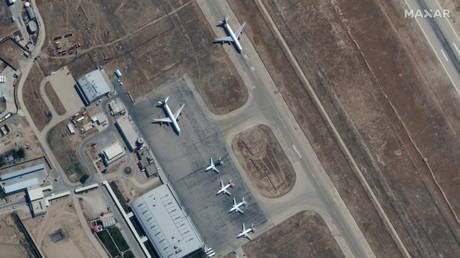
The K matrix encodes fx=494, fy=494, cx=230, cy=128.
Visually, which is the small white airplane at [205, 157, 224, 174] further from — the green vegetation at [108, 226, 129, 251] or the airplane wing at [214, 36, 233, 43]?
the airplane wing at [214, 36, 233, 43]

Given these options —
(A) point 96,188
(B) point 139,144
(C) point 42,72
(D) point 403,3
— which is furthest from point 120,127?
(D) point 403,3

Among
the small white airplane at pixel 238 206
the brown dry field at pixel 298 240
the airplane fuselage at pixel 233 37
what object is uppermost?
the airplane fuselage at pixel 233 37

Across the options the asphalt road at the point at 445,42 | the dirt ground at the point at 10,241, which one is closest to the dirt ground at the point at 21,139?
the dirt ground at the point at 10,241

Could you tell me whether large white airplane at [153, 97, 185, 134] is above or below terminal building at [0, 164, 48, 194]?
below

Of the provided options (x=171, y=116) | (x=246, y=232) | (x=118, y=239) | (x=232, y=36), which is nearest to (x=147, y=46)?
(x=171, y=116)

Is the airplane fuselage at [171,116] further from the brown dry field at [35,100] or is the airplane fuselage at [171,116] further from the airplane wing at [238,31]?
the brown dry field at [35,100]

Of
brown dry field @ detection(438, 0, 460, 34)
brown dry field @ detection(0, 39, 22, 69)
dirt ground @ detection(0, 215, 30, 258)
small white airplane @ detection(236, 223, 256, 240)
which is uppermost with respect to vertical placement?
brown dry field @ detection(0, 39, 22, 69)

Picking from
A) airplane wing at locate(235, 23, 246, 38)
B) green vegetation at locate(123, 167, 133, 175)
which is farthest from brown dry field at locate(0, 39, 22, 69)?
airplane wing at locate(235, 23, 246, 38)
